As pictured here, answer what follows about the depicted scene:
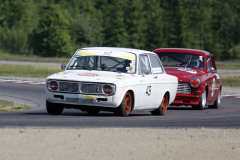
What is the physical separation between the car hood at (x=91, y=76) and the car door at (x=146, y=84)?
49 cm

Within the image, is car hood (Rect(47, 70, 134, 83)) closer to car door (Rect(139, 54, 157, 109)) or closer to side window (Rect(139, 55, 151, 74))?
car door (Rect(139, 54, 157, 109))

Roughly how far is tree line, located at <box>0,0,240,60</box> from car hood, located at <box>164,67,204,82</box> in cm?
6562

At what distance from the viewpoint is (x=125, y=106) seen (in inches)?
499

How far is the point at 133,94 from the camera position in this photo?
1275cm

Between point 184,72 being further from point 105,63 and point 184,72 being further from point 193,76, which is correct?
point 105,63

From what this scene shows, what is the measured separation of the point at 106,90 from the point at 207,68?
638 centimetres

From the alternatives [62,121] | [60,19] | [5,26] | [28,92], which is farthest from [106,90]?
[5,26]

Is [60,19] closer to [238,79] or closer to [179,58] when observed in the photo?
[238,79]

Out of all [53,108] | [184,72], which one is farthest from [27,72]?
[53,108]

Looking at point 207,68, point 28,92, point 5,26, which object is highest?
point 207,68

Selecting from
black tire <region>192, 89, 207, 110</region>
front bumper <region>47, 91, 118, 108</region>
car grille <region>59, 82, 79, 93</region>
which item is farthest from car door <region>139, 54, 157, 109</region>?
black tire <region>192, 89, 207, 110</region>

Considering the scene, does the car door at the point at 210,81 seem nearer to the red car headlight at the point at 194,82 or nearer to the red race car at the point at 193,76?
the red race car at the point at 193,76

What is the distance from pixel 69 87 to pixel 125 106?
4.16 feet

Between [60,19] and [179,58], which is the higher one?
[179,58]
